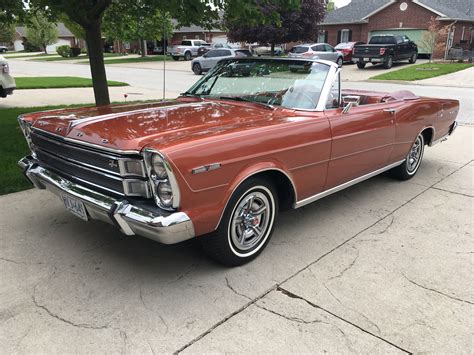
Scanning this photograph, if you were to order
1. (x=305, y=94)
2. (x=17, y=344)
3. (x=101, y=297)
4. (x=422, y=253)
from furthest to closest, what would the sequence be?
1. (x=305, y=94)
2. (x=422, y=253)
3. (x=101, y=297)
4. (x=17, y=344)

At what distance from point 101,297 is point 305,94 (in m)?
2.51

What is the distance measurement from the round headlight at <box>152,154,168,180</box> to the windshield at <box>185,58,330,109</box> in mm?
1653

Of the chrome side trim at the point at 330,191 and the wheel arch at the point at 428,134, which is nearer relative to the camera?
the chrome side trim at the point at 330,191

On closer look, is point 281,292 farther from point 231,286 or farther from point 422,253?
point 422,253

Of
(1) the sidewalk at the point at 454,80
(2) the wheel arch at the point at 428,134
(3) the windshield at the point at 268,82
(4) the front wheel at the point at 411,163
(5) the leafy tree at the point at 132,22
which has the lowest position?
(1) the sidewalk at the point at 454,80

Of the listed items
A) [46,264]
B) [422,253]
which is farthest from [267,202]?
[46,264]

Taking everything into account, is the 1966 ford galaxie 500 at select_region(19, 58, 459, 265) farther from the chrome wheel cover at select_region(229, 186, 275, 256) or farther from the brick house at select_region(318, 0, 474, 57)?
the brick house at select_region(318, 0, 474, 57)

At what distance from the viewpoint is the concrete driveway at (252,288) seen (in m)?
2.62

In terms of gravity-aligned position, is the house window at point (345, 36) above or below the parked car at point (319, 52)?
above

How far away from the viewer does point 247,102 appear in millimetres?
4227

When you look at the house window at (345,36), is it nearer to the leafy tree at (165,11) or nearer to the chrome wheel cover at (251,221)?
the leafy tree at (165,11)

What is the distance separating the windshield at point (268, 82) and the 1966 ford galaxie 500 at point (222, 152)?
13 millimetres

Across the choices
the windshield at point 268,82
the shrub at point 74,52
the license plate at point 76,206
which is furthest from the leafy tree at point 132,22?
the shrub at point 74,52

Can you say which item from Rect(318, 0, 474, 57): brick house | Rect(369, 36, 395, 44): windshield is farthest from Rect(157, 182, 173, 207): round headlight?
Rect(318, 0, 474, 57): brick house
